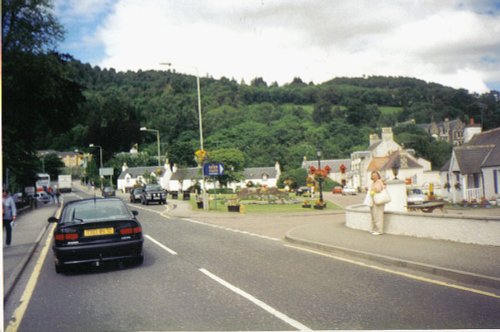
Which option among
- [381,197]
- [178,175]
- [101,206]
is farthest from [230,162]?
[101,206]

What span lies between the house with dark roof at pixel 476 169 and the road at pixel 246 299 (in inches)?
1237

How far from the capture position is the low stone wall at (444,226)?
9859 millimetres

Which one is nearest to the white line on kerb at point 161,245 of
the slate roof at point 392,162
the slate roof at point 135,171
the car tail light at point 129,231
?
the car tail light at point 129,231

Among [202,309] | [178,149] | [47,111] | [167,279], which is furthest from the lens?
[178,149]

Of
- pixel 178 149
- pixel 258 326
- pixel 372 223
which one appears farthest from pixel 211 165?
pixel 178 149

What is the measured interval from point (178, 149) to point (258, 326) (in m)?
111

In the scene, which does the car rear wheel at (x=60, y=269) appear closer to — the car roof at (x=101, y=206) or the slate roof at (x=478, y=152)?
the car roof at (x=101, y=206)

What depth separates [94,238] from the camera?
922 cm

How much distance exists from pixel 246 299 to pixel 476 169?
37.7 metres

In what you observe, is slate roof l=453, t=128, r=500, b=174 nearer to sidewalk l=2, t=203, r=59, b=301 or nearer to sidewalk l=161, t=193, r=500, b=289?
sidewalk l=161, t=193, r=500, b=289

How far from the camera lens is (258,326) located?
17.4 ft

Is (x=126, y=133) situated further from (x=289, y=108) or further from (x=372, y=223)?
(x=372, y=223)

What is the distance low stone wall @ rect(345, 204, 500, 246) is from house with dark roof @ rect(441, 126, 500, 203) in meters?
25.8

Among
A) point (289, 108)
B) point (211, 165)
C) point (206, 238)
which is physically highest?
point (289, 108)
